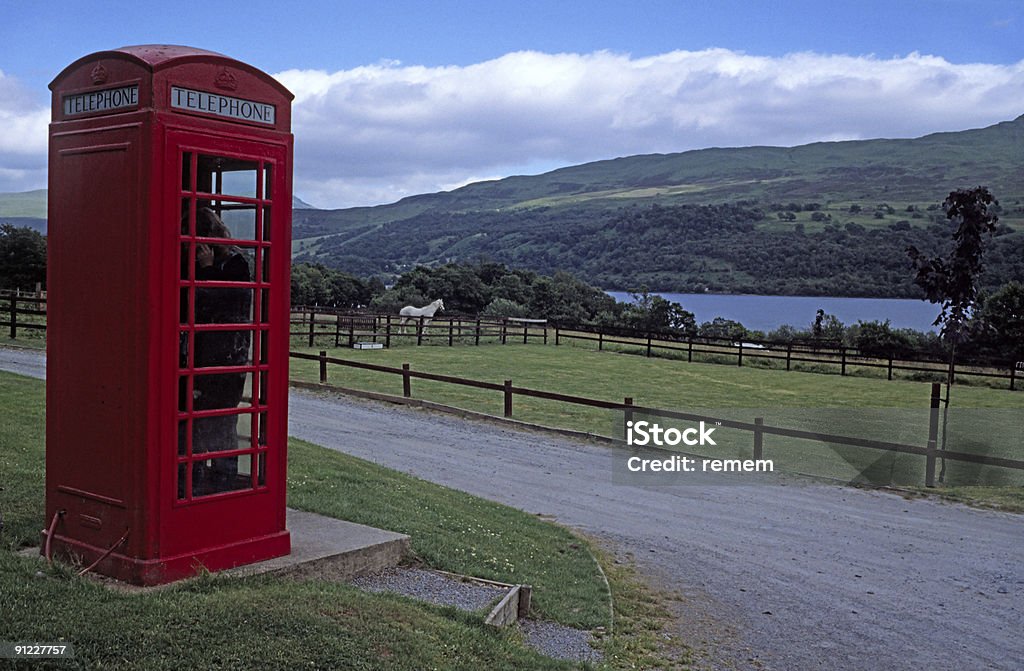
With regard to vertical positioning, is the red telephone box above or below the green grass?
above

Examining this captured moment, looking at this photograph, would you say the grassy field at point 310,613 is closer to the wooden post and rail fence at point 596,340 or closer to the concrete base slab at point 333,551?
the concrete base slab at point 333,551

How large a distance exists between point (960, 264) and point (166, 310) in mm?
12927

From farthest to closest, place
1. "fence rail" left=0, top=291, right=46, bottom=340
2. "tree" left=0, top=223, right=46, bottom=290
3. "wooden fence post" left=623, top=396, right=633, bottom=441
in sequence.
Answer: "tree" left=0, top=223, right=46, bottom=290
"fence rail" left=0, top=291, right=46, bottom=340
"wooden fence post" left=623, top=396, right=633, bottom=441

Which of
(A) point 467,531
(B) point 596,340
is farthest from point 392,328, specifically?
(A) point 467,531

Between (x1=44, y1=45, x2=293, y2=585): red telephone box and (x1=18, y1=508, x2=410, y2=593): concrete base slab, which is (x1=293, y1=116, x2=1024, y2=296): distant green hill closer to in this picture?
(x1=18, y1=508, x2=410, y2=593): concrete base slab

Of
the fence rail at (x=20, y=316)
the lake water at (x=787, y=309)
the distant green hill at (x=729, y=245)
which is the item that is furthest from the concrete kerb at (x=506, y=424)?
the distant green hill at (x=729, y=245)

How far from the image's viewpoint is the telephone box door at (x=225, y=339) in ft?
15.9

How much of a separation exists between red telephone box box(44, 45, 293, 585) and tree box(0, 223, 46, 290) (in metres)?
43.4

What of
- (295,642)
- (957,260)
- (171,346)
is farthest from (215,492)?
(957,260)

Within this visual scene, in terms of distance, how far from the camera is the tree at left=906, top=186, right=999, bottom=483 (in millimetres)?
13914

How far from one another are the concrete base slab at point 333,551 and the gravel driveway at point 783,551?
7.38ft

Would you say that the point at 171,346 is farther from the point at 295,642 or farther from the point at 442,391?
the point at 442,391

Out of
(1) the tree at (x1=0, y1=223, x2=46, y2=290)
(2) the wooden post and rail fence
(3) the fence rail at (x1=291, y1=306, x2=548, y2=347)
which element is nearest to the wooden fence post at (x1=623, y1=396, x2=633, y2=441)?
(2) the wooden post and rail fence

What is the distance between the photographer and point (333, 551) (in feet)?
18.5
